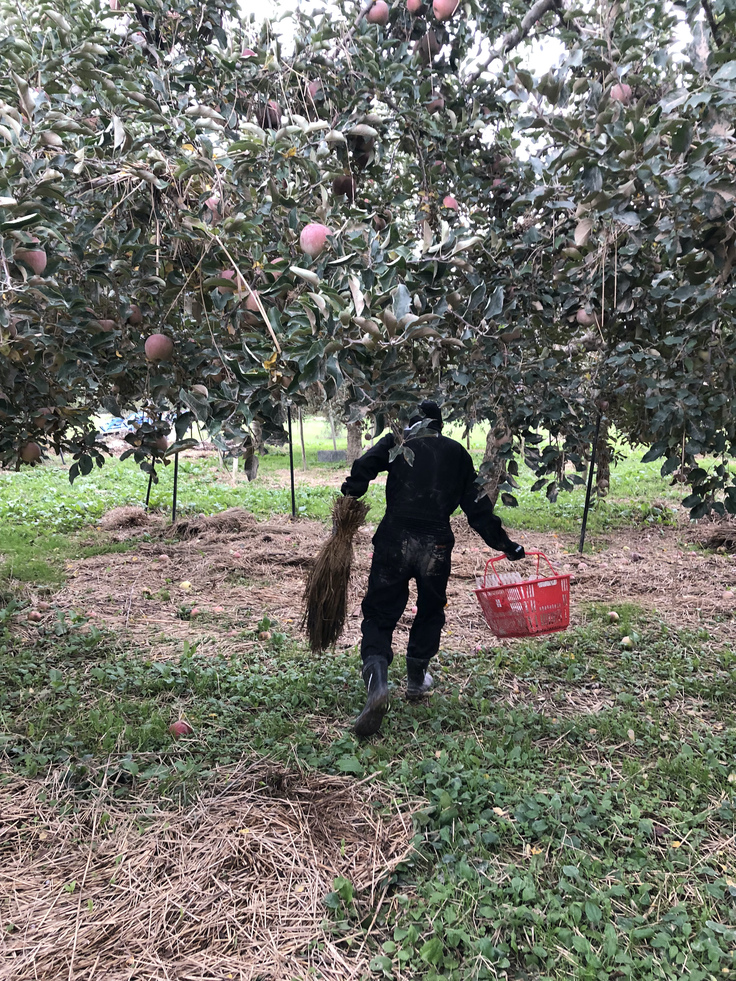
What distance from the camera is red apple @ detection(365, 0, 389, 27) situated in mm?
2990

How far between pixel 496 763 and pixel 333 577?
1.14m

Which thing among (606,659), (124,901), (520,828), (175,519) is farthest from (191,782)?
(175,519)

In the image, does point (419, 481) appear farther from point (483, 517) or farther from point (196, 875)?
point (196, 875)

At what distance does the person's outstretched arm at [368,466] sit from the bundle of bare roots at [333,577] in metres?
0.19

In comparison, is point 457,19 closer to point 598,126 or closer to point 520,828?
point 598,126

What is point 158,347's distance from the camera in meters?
2.31

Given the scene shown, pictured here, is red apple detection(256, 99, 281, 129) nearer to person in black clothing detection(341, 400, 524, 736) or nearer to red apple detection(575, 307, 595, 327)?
person in black clothing detection(341, 400, 524, 736)

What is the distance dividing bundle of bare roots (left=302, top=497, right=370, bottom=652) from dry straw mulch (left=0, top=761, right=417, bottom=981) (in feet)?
3.03

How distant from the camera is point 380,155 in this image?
11.1ft

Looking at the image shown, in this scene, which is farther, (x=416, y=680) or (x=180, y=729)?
(x=416, y=680)

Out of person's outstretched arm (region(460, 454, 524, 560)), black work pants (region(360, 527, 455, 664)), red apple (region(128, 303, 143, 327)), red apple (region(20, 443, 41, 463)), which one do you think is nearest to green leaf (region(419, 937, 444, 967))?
black work pants (region(360, 527, 455, 664))

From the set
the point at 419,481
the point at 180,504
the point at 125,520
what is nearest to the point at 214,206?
the point at 419,481

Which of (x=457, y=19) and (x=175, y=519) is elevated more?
(x=457, y=19)

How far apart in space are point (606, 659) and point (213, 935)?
2.70m
